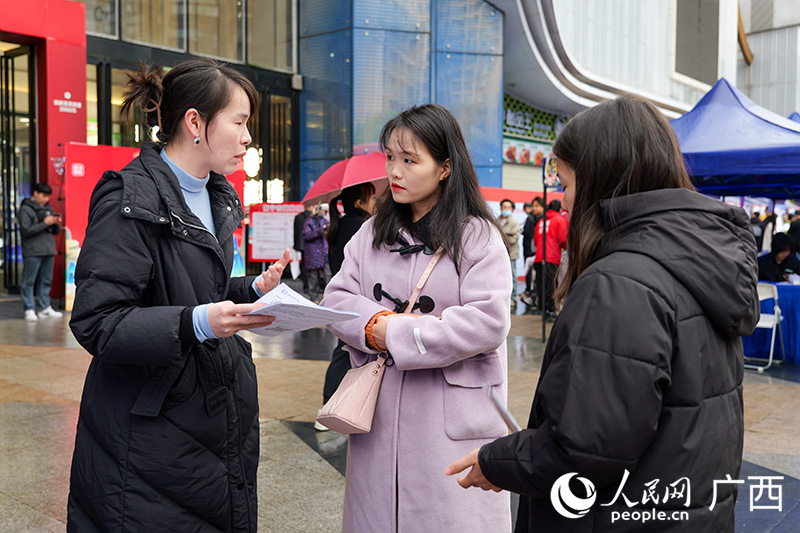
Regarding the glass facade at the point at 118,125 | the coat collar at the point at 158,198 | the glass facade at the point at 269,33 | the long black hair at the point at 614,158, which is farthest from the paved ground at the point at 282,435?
the glass facade at the point at 269,33

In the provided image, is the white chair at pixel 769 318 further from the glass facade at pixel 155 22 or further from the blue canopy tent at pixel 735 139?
the glass facade at pixel 155 22

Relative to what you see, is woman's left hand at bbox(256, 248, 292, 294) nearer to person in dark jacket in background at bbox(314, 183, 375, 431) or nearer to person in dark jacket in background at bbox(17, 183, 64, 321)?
person in dark jacket in background at bbox(314, 183, 375, 431)

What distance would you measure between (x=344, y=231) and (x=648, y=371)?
4.07m

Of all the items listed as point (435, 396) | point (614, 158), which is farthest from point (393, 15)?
point (614, 158)

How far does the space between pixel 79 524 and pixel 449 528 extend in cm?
112

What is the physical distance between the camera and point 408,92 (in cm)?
1639

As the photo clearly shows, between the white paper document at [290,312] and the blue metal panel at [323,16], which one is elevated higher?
the blue metal panel at [323,16]

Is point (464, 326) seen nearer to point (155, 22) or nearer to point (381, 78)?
point (381, 78)

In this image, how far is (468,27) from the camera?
55.9ft

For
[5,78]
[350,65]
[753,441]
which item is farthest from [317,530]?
[350,65]

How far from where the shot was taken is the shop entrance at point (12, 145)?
12.5 metres

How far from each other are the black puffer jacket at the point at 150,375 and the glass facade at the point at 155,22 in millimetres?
14288

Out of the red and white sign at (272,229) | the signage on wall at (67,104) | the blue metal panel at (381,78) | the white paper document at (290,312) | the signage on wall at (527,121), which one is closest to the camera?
the white paper document at (290,312)

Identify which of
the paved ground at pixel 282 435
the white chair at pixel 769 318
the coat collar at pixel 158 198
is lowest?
the paved ground at pixel 282 435
